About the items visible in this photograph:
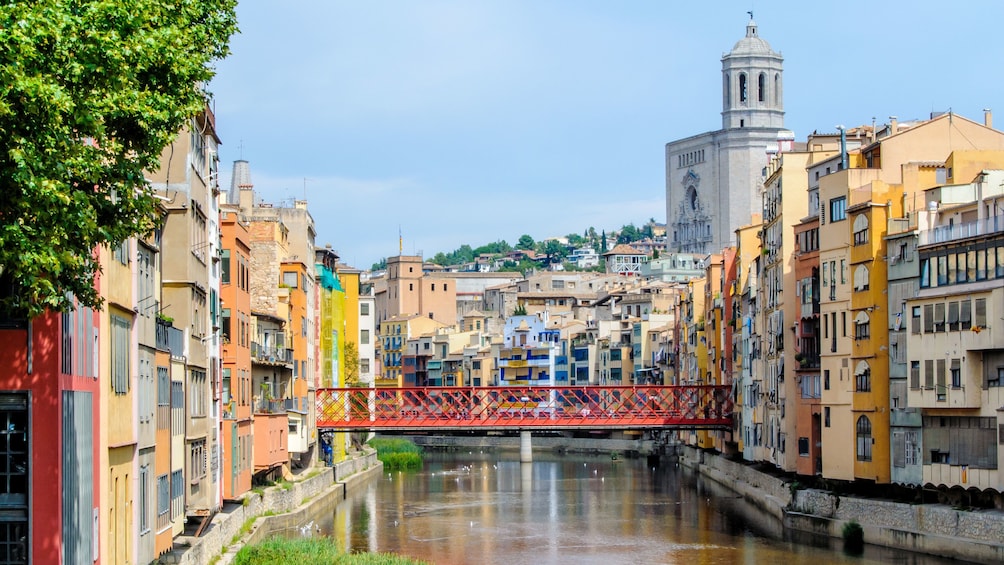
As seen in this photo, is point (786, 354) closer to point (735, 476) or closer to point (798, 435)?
point (798, 435)

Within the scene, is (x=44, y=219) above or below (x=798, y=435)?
above

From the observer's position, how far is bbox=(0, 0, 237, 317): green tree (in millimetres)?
17797

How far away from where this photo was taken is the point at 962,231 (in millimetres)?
43875

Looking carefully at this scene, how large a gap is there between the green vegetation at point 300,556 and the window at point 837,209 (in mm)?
18781

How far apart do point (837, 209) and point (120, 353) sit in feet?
97.8

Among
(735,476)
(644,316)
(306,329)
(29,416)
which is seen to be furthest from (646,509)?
(644,316)

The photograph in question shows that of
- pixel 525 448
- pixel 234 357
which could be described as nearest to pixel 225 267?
pixel 234 357

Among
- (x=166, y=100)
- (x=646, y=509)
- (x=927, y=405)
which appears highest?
(x=166, y=100)

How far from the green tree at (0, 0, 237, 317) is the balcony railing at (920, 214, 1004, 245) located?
88.3 feet

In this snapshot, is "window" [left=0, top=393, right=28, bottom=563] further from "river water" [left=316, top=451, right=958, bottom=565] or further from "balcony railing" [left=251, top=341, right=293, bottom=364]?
"balcony railing" [left=251, top=341, right=293, bottom=364]

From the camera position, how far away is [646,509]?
66062mm

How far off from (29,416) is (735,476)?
54013 millimetres

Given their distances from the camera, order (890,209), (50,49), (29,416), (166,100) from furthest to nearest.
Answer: (890,209) → (29,416) → (166,100) → (50,49)

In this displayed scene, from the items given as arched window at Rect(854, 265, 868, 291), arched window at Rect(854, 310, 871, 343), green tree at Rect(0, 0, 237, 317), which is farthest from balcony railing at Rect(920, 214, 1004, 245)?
green tree at Rect(0, 0, 237, 317)
